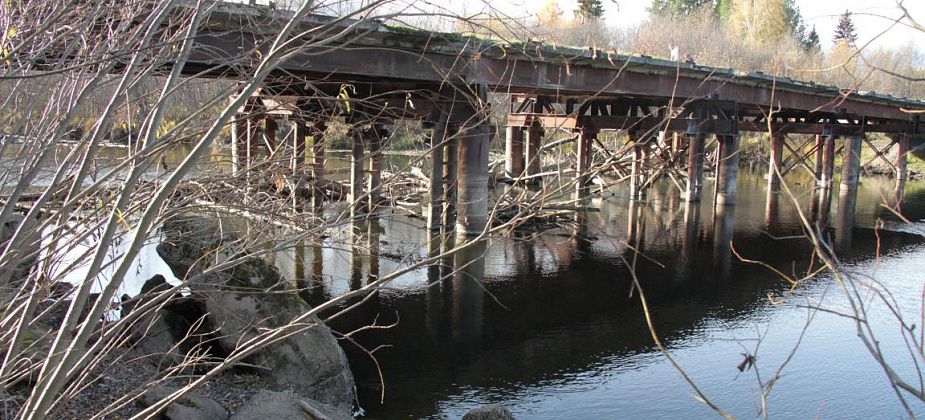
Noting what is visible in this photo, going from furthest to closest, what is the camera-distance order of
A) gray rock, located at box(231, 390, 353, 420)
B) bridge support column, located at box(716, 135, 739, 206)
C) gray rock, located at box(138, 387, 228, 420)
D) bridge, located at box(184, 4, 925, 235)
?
1. bridge support column, located at box(716, 135, 739, 206)
2. bridge, located at box(184, 4, 925, 235)
3. gray rock, located at box(231, 390, 353, 420)
4. gray rock, located at box(138, 387, 228, 420)

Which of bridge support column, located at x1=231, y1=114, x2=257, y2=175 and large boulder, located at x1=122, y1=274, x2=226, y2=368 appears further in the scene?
large boulder, located at x1=122, y1=274, x2=226, y2=368

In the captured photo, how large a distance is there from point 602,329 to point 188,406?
6070 millimetres

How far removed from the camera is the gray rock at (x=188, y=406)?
5383 millimetres

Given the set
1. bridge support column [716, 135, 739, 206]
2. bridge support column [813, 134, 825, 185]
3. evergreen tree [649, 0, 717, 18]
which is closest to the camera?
bridge support column [716, 135, 739, 206]

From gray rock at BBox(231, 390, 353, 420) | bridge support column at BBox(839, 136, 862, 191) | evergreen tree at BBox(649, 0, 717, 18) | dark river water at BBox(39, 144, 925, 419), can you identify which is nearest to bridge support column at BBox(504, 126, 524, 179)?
dark river water at BBox(39, 144, 925, 419)

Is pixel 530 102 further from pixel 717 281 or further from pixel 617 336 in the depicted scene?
pixel 617 336

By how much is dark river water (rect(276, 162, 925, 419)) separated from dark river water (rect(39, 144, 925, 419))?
0.03 metres

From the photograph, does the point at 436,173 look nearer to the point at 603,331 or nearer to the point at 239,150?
the point at 603,331

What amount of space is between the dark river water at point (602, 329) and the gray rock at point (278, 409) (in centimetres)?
121

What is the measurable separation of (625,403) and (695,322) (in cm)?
347

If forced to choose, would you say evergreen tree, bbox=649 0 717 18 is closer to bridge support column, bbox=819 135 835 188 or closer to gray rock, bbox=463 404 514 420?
bridge support column, bbox=819 135 835 188

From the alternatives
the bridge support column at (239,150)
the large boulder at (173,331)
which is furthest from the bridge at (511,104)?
the large boulder at (173,331)

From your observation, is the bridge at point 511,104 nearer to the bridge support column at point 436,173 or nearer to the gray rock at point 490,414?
the bridge support column at point 436,173

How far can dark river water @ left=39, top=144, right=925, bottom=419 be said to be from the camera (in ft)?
25.2
